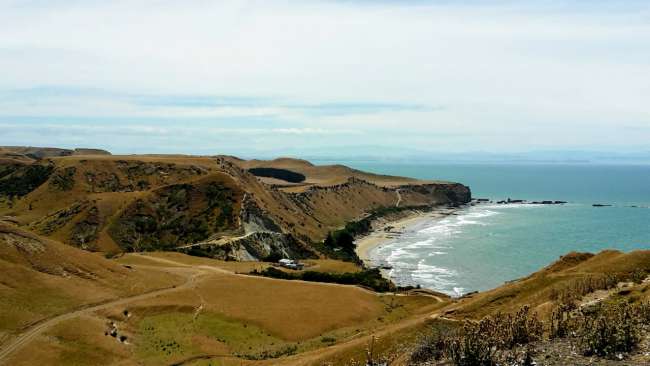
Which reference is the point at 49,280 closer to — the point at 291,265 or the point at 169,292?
the point at 169,292

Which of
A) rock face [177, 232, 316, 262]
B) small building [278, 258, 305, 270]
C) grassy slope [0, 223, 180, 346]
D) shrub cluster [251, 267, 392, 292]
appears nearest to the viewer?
grassy slope [0, 223, 180, 346]

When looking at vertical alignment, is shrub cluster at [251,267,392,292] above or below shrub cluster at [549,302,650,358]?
below

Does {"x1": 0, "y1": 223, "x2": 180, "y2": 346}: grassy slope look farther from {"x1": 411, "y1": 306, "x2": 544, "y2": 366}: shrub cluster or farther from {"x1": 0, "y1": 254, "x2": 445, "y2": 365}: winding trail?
{"x1": 411, "y1": 306, "x2": 544, "y2": 366}: shrub cluster

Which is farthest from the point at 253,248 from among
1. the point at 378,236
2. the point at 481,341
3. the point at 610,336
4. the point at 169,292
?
the point at 610,336

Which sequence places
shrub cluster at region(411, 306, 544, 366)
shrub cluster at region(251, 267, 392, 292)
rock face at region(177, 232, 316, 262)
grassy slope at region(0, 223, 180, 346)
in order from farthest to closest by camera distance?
rock face at region(177, 232, 316, 262) → shrub cluster at region(251, 267, 392, 292) → grassy slope at region(0, 223, 180, 346) → shrub cluster at region(411, 306, 544, 366)

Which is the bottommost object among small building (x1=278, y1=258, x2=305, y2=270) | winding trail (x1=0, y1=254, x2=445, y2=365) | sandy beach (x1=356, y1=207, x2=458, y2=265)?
sandy beach (x1=356, y1=207, x2=458, y2=265)

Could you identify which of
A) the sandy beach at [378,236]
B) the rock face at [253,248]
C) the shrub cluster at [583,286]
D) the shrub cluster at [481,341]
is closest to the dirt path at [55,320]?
the shrub cluster at [481,341]

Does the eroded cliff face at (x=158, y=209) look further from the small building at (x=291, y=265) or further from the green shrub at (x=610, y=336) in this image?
the green shrub at (x=610, y=336)

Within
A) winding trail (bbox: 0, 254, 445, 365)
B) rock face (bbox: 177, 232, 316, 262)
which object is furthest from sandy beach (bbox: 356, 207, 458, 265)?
winding trail (bbox: 0, 254, 445, 365)
